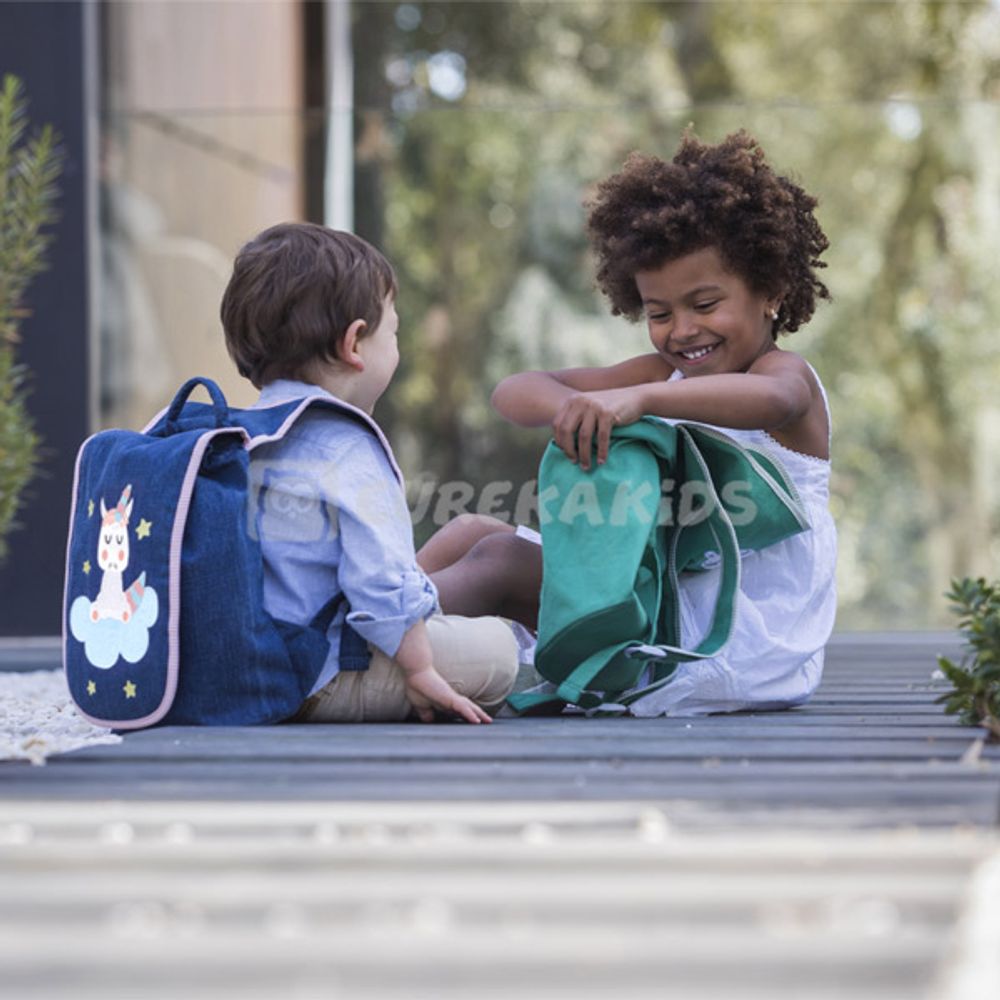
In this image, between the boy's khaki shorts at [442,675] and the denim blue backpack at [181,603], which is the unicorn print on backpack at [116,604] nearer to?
the denim blue backpack at [181,603]

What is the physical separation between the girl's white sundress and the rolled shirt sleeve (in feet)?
1.57

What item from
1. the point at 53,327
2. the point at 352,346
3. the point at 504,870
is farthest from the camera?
the point at 53,327

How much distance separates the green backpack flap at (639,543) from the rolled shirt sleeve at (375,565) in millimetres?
266

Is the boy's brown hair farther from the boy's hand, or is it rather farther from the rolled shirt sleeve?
the boy's hand

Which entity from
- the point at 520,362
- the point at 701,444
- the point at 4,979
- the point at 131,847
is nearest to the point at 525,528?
the point at 701,444

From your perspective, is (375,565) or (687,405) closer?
(375,565)

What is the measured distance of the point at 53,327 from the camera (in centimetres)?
497

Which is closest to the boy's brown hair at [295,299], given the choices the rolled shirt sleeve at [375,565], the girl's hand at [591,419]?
the rolled shirt sleeve at [375,565]

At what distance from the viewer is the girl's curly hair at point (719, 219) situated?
9.68 ft

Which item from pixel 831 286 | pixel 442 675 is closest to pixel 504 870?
pixel 442 675

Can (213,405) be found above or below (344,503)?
above

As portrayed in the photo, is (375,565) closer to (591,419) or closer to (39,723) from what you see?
(591,419)

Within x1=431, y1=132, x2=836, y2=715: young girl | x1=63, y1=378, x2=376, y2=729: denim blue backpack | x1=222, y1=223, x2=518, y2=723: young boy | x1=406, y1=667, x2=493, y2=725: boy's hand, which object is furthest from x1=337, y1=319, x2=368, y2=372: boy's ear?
x1=406, y1=667, x2=493, y2=725: boy's hand

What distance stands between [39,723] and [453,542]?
3.21 feet
